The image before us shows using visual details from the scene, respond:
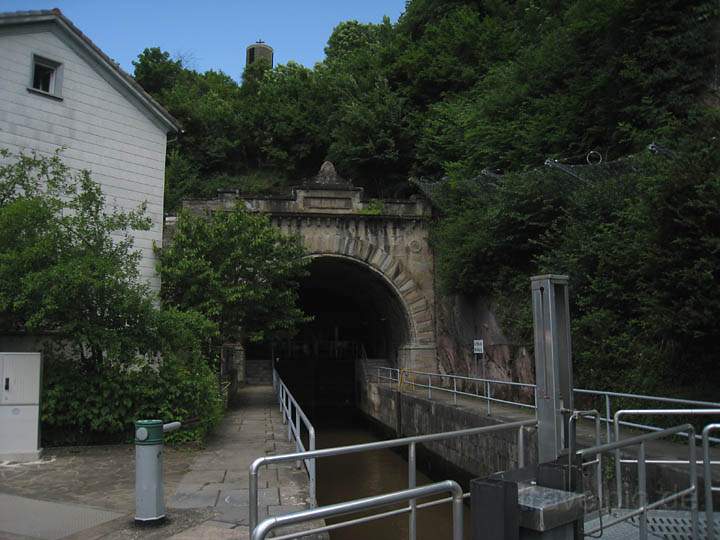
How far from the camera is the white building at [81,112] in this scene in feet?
44.8

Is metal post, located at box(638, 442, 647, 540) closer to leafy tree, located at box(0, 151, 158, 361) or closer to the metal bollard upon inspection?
the metal bollard

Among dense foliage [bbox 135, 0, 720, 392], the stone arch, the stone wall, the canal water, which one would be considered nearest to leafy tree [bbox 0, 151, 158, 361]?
the canal water

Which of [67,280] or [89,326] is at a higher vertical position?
[67,280]

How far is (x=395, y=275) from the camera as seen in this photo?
23781 mm

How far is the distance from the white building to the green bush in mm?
5243

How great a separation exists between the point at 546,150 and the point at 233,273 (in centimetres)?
1002

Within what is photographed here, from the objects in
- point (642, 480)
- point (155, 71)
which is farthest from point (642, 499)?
point (155, 71)

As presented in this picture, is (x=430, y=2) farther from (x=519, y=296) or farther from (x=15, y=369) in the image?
(x=15, y=369)

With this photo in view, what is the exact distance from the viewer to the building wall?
13.6 m

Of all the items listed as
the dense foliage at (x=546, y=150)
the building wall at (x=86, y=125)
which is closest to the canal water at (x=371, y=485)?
the dense foliage at (x=546, y=150)

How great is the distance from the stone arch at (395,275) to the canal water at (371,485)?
4.58m

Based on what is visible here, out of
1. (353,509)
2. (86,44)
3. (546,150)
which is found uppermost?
(86,44)

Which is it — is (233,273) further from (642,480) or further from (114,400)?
(642,480)

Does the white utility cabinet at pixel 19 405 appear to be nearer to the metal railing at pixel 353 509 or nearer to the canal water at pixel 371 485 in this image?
the canal water at pixel 371 485
